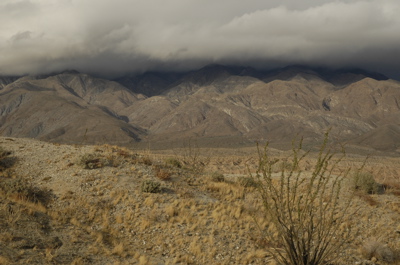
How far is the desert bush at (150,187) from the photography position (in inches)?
589

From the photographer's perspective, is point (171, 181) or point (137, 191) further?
point (171, 181)

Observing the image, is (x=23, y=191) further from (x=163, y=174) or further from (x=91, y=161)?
(x=163, y=174)

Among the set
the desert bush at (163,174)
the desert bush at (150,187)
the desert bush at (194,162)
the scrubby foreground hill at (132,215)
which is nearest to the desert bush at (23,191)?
the scrubby foreground hill at (132,215)

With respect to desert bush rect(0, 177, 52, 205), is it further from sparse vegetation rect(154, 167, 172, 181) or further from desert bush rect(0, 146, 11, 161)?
sparse vegetation rect(154, 167, 172, 181)

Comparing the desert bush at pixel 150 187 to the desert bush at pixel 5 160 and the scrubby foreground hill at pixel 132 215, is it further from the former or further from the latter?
the desert bush at pixel 5 160

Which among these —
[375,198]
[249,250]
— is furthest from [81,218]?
[375,198]

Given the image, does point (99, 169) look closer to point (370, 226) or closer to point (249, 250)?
point (249, 250)

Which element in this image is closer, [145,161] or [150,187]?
[150,187]

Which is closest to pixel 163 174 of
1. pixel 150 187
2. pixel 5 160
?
pixel 150 187

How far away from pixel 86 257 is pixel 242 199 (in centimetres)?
977

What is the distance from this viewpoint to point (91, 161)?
1723 cm

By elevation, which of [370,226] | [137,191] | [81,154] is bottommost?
[370,226]

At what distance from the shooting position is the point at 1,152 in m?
17.3

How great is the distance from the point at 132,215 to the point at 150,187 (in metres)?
2.37
